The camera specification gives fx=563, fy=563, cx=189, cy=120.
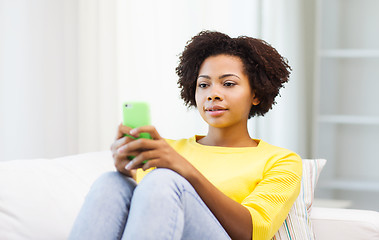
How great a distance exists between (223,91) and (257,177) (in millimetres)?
250

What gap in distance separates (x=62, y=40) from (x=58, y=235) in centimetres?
141

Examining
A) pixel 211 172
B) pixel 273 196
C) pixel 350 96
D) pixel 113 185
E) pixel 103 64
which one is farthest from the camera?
pixel 350 96

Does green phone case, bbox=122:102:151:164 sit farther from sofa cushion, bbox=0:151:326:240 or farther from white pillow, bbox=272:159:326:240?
white pillow, bbox=272:159:326:240

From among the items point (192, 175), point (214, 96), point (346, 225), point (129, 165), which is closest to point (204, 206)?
point (192, 175)

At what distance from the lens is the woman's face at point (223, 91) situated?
152 cm

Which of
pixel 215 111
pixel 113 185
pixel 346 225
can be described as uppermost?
pixel 215 111

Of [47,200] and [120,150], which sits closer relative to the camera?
[120,150]

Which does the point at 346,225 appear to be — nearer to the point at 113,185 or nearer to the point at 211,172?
the point at 211,172

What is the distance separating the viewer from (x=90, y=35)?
2674 mm

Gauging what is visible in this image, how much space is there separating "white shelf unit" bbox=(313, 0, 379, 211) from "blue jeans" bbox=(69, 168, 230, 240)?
199cm

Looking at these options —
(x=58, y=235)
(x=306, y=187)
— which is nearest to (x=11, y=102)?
(x=58, y=235)

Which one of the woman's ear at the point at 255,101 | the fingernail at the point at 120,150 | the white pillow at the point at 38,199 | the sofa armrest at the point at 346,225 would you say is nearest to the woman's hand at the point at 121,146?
the fingernail at the point at 120,150

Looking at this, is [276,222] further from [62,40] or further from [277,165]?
[62,40]

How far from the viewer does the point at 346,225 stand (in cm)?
165
